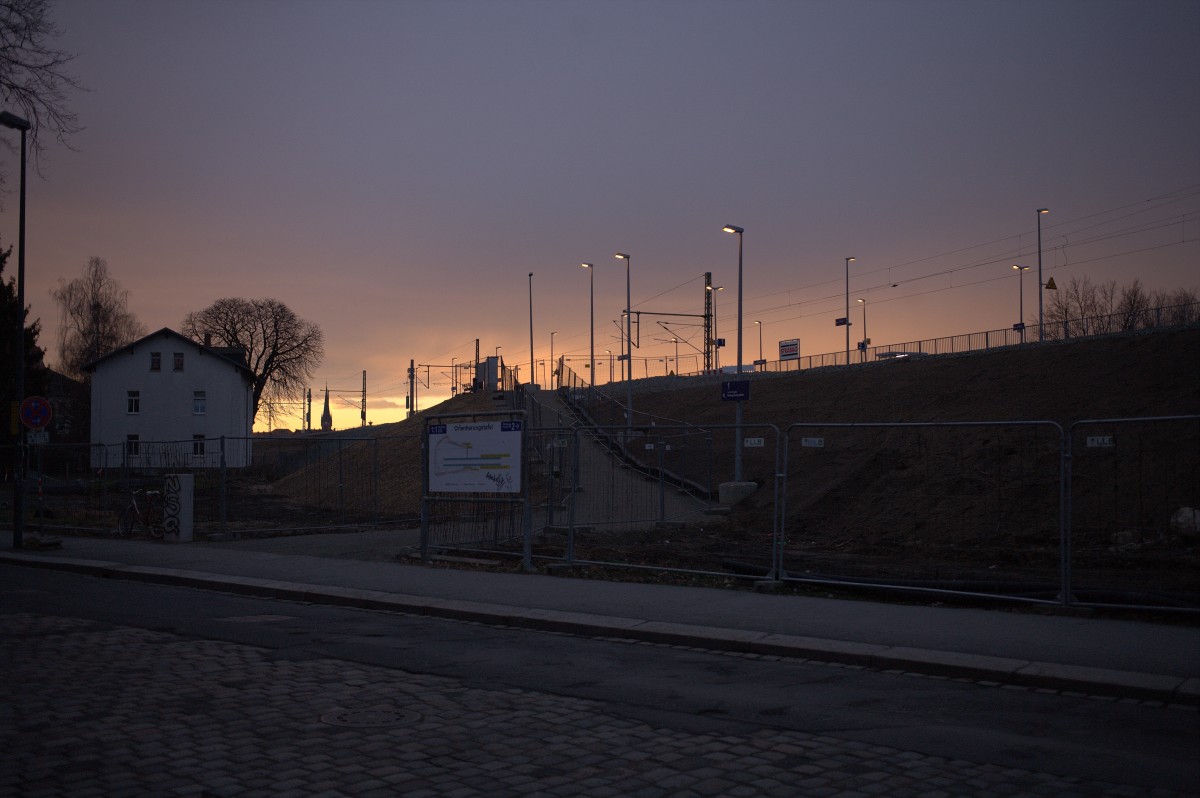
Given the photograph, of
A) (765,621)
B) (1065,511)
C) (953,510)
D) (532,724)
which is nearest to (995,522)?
(953,510)

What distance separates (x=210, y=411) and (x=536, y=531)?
56.8 meters

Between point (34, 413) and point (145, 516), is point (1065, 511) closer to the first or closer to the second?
point (145, 516)

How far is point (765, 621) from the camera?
10.9m

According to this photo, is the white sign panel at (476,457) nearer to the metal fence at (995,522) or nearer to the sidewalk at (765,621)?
the metal fence at (995,522)

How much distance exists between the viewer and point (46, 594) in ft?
47.3

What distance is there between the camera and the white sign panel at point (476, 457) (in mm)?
16531

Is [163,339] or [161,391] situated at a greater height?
[163,339]

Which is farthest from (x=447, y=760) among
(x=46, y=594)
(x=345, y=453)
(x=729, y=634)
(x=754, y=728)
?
(x=345, y=453)

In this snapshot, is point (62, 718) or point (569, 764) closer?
point (569, 764)

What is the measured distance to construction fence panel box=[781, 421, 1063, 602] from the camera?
1230 centimetres

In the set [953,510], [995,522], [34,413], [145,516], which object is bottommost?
[145,516]

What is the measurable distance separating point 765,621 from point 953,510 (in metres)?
3.41

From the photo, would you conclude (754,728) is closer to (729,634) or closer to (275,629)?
(729,634)

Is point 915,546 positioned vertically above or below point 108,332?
below
